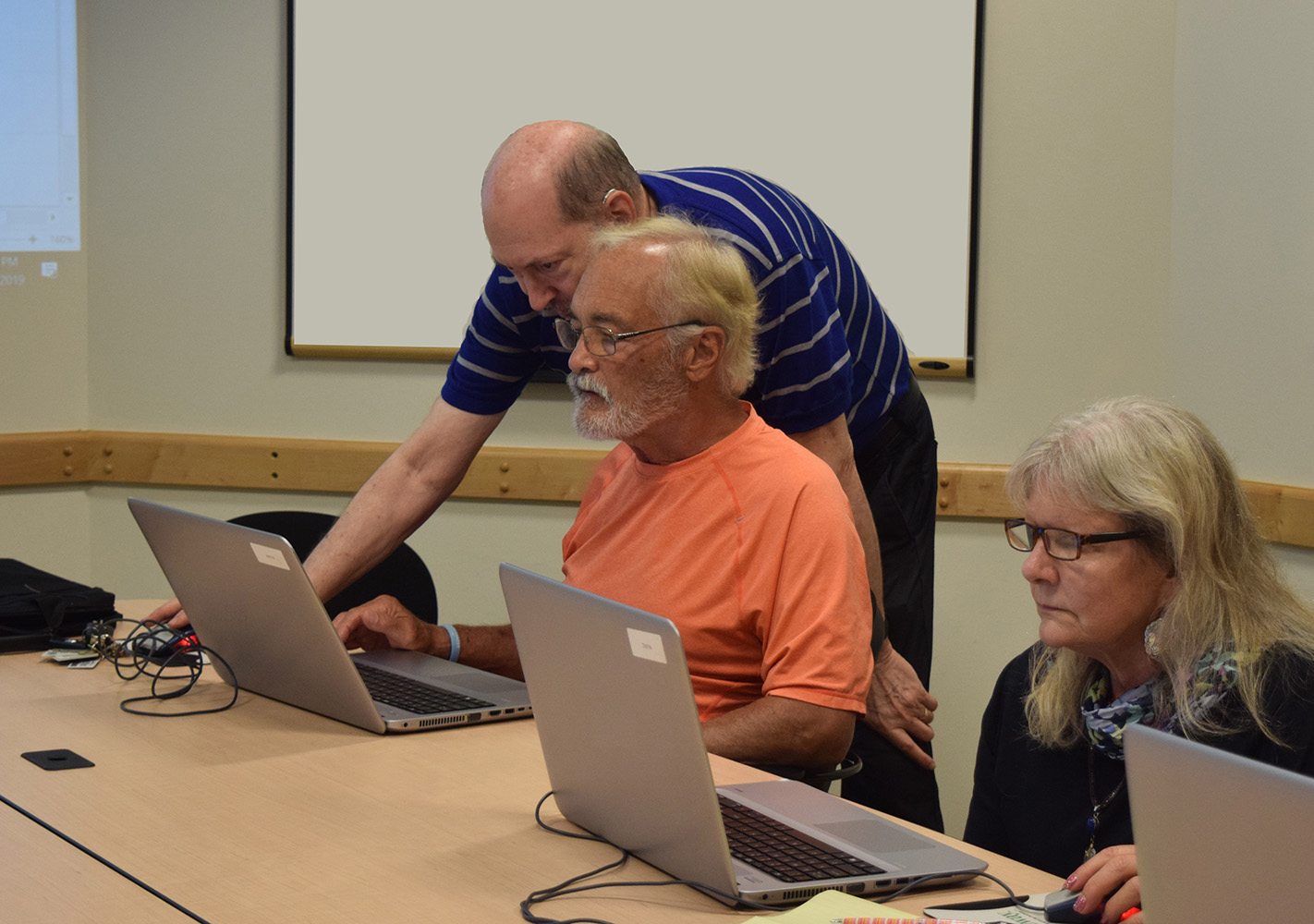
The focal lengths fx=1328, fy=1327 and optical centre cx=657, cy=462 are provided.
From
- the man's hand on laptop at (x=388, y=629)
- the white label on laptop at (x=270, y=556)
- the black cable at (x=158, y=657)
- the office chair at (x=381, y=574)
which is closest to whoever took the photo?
the white label on laptop at (x=270, y=556)

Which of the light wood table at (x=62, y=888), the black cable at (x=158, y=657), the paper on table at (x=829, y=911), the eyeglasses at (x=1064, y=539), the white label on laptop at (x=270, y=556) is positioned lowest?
the black cable at (x=158, y=657)

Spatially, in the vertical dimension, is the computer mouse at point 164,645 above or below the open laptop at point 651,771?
below

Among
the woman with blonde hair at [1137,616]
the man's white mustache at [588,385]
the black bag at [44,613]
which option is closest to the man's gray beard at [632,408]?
the man's white mustache at [588,385]

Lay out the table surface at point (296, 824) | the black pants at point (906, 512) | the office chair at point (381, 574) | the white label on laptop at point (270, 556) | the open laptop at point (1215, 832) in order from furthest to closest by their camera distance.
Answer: the office chair at point (381, 574), the black pants at point (906, 512), the white label on laptop at point (270, 556), the table surface at point (296, 824), the open laptop at point (1215, 832)

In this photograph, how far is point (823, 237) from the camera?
2178 mm

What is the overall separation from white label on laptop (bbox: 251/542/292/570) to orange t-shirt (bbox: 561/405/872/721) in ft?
1.55

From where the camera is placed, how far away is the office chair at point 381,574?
271 cm

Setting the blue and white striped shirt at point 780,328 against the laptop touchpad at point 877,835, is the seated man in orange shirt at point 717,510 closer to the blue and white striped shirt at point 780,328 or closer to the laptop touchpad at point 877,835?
the blue and white striped shirt at point 780,328

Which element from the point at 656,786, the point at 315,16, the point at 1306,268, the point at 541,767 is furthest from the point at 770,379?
the point at 315,16

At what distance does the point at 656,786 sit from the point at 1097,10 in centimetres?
256

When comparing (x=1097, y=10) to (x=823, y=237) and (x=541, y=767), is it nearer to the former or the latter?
(x=823, y=237)

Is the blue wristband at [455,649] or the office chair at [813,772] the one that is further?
the blue wristband at [455,649]

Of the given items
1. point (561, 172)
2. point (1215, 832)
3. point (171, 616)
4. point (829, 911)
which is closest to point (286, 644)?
point (171, 616)

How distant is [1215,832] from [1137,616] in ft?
2.28
